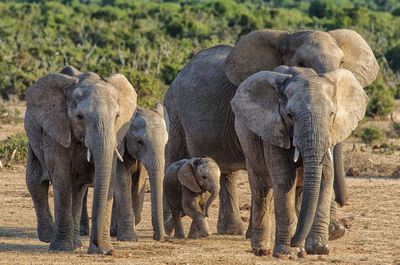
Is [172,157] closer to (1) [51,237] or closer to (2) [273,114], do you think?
(1) [51,237]

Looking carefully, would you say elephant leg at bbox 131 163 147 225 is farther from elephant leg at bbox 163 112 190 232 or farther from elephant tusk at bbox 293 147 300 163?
elephant tusk at bbox 293 147 300 163

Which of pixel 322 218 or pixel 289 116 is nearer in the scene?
pixel 289 116

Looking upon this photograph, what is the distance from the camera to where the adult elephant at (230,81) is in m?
7.75

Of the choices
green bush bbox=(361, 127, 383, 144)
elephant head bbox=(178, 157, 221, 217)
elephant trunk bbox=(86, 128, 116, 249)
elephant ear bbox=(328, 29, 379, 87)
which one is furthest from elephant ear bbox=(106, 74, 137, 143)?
green bush bbox=(361, 127, 383, 144)

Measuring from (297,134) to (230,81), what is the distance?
239 cm

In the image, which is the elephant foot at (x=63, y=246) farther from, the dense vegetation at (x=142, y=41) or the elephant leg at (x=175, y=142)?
the dense vegetation at (x=142, y=41)

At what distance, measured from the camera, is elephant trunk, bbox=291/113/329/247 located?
5.96 m

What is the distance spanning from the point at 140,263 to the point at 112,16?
42.0m

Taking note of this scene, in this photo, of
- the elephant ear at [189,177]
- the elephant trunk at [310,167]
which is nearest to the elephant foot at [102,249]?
the elephant ear at [189,177]

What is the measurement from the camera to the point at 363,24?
132ft

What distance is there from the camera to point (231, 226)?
867 centimetres

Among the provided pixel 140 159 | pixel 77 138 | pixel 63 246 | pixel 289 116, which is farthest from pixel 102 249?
pixel 289 116

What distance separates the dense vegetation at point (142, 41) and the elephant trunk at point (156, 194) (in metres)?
9.86

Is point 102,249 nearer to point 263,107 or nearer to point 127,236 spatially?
point 127,236
